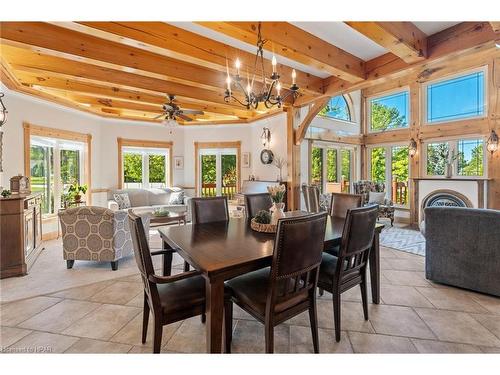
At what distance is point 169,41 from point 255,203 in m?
2.06

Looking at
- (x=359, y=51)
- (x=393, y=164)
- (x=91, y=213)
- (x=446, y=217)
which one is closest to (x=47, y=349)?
(x=91, y=213)

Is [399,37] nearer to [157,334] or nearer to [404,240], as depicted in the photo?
[157,334]

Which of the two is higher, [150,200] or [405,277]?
[150,200]

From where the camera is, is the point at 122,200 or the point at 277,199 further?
the point at 122,200

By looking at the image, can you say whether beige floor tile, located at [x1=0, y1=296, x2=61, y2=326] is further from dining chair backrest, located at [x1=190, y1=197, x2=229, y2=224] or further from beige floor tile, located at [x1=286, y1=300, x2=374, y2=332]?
beige floor tile, located at [x1=286, y1=300, x2=374, y2=332]

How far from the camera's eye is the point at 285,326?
2129mm

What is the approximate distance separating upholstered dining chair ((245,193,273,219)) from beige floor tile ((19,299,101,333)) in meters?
1.82

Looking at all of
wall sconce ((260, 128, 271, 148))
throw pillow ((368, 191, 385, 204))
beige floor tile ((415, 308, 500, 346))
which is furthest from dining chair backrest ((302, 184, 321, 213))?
beige floor tile ((415, 308, 500, 346))

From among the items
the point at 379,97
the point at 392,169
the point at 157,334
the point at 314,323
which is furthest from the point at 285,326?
the point at 379,97

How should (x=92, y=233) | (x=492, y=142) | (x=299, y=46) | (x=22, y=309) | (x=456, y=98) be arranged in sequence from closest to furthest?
(x=22, y=309), (x=299, y=46), (x=92, y=233), (x=492, y=142), (x=456, y=98)

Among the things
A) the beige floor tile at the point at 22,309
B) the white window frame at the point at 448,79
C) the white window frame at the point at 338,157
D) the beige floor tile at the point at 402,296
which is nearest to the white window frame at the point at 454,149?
the white window frame at the point at 448,79

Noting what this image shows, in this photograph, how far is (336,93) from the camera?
4324 millimetres

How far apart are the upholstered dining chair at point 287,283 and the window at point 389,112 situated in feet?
20.9

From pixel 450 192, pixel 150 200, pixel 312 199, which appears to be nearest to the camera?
pixel 312 199
